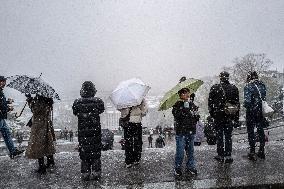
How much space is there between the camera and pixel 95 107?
643 centimetres

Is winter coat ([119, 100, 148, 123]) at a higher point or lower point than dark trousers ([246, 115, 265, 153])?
higher

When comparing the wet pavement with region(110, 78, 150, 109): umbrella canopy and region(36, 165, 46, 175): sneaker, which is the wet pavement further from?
region(110, 78, 150, 109): umbrella canopy

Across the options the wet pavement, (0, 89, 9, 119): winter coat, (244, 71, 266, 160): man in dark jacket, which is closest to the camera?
the wet pavement

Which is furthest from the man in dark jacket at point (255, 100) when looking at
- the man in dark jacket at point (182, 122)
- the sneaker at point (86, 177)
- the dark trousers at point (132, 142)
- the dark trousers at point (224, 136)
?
the sneaker at point (86, 177)

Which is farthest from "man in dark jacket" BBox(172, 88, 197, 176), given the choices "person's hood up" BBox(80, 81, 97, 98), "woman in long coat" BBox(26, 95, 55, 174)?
"woman in long coat" BBox(26, 95, 55, 174)

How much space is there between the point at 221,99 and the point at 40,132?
4.08 m

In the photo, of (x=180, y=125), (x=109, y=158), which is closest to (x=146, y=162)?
(x=109, y=158)

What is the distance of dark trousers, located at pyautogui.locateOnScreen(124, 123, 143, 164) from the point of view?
7.38 meters

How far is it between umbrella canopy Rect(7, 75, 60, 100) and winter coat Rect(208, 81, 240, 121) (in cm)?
349

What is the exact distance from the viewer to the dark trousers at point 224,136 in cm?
734

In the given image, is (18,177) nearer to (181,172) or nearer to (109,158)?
(109,158)

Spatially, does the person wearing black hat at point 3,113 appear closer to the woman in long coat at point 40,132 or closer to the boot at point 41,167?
the woman in long coat at point 40,132

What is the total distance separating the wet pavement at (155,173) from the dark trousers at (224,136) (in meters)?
0.33

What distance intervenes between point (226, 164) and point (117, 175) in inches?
95.4
